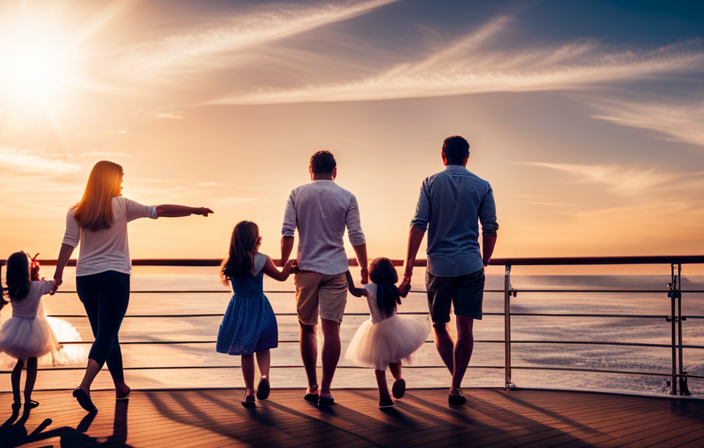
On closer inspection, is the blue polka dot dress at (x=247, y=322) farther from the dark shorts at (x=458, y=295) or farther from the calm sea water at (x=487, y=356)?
the calm sea water at (x=487, y=356)

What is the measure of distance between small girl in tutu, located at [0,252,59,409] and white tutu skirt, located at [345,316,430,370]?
1.85 m

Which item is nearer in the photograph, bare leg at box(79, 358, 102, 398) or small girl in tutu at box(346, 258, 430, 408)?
bare leg at box(79, 358, 102, 398)

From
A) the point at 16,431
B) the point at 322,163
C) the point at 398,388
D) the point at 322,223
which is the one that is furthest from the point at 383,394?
the point at 16,431

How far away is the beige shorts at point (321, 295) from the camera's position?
384cm

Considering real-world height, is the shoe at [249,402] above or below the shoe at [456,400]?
below

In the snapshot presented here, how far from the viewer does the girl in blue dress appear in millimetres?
3814

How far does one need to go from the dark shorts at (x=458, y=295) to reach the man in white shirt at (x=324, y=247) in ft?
1.38

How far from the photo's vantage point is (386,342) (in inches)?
152

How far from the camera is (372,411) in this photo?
147 inches

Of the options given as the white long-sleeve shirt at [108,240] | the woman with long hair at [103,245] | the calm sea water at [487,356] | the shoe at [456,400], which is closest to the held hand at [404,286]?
the shoe at [456,400]

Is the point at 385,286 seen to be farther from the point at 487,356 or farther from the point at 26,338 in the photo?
the point at 487,356

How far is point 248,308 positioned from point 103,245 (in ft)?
2.93

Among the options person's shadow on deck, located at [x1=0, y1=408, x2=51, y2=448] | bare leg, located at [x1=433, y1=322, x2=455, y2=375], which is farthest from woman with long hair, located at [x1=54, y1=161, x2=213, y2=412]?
bare leg, located at [x1=433, y1=322, x2=455, y2=375]

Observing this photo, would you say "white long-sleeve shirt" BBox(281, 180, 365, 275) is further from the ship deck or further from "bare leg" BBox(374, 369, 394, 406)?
the ship deck
